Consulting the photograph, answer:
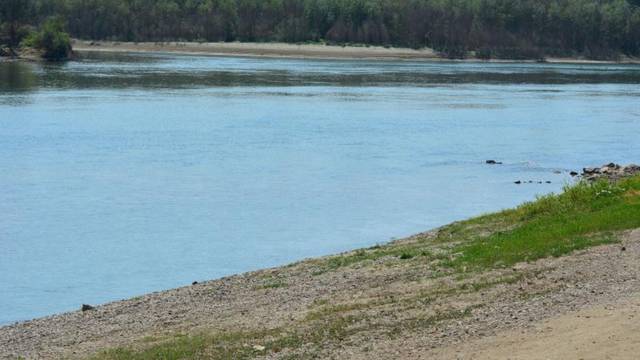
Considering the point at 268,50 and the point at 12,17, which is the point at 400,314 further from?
the point at 268,50

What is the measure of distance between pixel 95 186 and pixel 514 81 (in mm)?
64413

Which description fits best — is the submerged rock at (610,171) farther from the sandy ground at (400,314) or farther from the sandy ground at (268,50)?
the sandy ground at (268,50)

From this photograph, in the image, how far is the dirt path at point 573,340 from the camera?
11.2m

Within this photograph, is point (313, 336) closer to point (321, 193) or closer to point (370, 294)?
point (370, 294)

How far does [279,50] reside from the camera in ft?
463

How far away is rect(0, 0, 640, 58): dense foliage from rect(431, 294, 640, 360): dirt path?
133 metres

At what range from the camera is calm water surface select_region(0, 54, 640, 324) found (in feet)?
77.7

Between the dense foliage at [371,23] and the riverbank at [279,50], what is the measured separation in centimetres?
218

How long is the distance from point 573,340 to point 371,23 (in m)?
135

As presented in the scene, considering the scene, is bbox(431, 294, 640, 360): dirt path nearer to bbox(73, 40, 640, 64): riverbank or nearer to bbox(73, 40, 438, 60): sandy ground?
bbox(73, 40, 640, 64): riverbank

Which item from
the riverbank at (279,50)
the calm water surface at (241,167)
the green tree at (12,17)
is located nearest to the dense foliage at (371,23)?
the riverbank at (279,50)

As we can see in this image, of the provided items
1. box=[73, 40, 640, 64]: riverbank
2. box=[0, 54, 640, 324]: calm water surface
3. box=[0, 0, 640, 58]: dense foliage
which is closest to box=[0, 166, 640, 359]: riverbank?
box=[0, 54, 640, 324]: calm water surface

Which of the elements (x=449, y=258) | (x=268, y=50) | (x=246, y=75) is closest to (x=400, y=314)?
(x=449, y=258)

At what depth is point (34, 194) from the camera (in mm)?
31344
